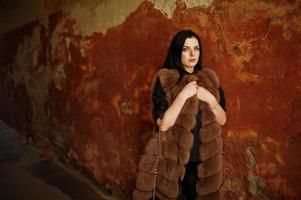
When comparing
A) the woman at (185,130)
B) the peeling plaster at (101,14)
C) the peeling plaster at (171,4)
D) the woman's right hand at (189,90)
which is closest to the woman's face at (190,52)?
the woman at (185,130)

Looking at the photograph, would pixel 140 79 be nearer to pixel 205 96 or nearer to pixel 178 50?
pixel 178 50

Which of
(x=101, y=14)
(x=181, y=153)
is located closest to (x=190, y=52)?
(x=181, y=153)

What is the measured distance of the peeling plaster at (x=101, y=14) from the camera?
2.96 meters

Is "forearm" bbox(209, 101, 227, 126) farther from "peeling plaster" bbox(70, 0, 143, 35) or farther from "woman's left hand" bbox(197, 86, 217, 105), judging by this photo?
"peeling plaster" bbox(70, 0, 143, 35)

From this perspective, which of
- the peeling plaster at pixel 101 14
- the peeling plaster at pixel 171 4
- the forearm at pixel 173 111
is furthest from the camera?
the peeling plaster at pixel 101 14

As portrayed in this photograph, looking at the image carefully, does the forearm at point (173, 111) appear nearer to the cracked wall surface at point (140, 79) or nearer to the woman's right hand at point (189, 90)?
the woman's right hand at point (189, 90)

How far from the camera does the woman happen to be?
2.07 metres

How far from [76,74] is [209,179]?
2.13m

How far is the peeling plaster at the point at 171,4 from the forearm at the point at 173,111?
78cm

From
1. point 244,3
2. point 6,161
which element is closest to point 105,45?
point 244,3

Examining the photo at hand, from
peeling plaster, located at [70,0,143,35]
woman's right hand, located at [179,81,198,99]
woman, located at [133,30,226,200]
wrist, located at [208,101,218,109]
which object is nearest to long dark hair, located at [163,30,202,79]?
woman, located at [133,30,226,200]

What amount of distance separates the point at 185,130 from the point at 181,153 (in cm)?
15

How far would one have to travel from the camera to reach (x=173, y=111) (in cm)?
202

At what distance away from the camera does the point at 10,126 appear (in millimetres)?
5641
